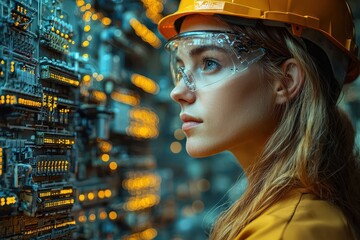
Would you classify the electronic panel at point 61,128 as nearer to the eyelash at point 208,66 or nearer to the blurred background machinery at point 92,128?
the blurred background machinery at point 92,128

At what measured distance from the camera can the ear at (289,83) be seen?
4.44 feet

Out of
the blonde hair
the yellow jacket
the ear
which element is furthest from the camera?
the ear

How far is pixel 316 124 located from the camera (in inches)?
51.6

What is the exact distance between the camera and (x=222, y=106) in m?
1.32

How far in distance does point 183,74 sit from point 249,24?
25 centimetres

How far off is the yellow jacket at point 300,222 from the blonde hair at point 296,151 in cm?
5

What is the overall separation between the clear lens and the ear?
0.29 ft

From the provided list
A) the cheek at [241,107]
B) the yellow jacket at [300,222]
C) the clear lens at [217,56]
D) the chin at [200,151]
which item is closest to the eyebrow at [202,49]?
the clear lens at [217,56]

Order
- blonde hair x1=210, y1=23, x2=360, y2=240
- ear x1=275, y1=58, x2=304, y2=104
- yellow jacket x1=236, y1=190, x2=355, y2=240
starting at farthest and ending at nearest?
ear x1=275, y1=58, x2=304, y2=104, blonde hair x1=210, y1=23, x2=360, y2=240, yellow jacket x1=236, y1=190, x2=355, y2=240

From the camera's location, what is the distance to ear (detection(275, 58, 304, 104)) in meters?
1.35

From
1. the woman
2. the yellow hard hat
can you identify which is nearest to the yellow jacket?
the woman

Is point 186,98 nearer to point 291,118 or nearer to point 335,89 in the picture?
point 291,118

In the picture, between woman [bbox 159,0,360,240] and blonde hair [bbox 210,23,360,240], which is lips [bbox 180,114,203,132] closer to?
woman [bbox 159,0,360,240]

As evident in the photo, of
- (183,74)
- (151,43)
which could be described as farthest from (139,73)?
(183,74)
